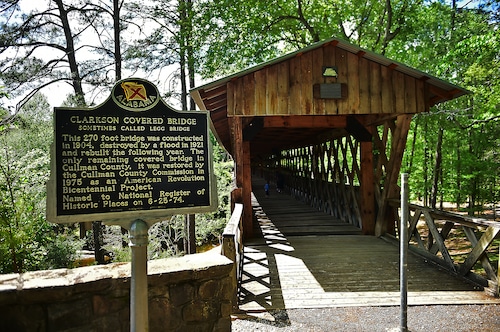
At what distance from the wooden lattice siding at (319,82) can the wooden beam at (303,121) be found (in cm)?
120

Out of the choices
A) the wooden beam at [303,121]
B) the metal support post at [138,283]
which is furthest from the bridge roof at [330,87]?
the metal support post at [138,283]

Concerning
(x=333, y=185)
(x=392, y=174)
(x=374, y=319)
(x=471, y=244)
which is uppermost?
(x=392, y=174)

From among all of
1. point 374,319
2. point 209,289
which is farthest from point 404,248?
point 209,289

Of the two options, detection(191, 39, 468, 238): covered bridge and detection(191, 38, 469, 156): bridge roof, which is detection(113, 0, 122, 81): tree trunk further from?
detection(191, 38, 469, 156): bridge roof

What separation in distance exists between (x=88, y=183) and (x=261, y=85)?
4872 mm

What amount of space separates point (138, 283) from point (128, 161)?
892 millimetres

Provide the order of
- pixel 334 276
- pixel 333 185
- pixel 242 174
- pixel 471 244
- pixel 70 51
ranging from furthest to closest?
pixel 70 51 < pixel 333 185 < pixel 242 174 < pixel 334 276 < pixel 471 244

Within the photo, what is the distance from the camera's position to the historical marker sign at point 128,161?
2467mm

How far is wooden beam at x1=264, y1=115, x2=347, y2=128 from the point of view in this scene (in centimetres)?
806

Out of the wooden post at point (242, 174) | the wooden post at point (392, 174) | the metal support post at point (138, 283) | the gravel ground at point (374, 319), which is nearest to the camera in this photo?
the metal support post at point (138, 283)

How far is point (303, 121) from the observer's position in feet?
27.2

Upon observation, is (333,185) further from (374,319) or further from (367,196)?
(374,319)

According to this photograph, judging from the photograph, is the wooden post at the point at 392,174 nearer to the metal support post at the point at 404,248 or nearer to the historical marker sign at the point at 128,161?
the metal support post at the point at 404,248

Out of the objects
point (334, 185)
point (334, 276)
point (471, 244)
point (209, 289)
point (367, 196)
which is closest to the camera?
point (209, 289)
